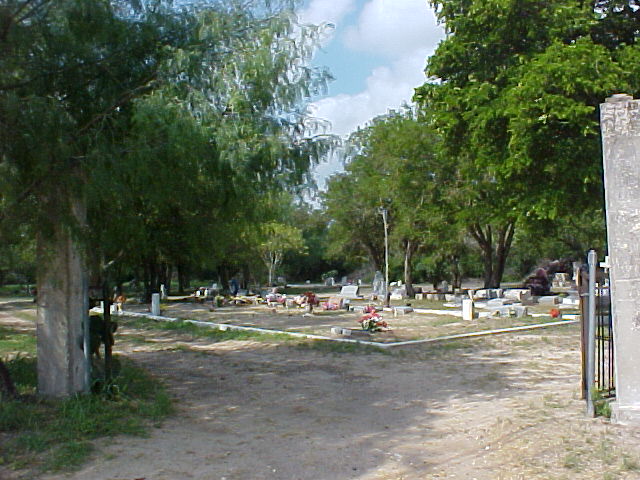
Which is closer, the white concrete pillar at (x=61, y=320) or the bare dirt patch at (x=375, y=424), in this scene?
the bare dirt patch at (x=375, y=424)

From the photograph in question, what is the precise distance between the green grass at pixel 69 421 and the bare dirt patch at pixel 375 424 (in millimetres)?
264

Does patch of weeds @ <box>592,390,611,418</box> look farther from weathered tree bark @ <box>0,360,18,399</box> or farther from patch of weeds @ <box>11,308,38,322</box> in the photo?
patch of weeds @ <box>11,308,38,322</box>

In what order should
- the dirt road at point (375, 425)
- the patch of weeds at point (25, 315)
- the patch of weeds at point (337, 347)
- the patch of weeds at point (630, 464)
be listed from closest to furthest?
the patch of weeds at point (630, 464) → the dirt road at point (375, 425) → the patch of weeds at point (337, 347) → the patch of weeds at point (25, 315)

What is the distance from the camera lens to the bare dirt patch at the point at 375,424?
6.20 meters

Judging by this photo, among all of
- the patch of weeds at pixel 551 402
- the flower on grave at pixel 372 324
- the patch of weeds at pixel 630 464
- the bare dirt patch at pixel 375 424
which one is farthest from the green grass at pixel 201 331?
the patch of weeds at pixel 630 464

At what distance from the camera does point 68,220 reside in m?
7.88

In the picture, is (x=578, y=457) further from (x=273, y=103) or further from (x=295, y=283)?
(x=295, y=283)

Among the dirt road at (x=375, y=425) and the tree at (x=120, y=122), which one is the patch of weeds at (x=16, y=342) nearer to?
the dirt road at (x=375, y=425)

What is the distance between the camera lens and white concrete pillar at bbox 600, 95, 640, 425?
750cm

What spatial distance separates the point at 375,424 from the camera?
26.6 feet

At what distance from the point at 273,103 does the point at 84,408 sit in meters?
4.47

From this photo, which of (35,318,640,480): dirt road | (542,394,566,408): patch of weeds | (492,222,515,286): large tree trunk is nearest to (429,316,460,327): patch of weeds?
(35,318,640,480): dirt road

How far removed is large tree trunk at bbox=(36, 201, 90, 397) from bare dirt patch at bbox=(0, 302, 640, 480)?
61.6 inches

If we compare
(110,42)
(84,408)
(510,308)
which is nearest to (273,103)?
(110,42)
